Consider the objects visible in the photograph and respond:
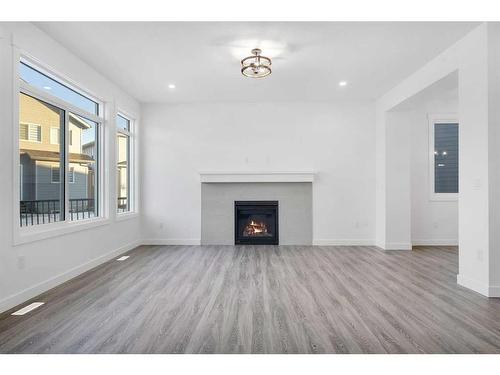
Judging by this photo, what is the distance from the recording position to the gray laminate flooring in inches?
82.0

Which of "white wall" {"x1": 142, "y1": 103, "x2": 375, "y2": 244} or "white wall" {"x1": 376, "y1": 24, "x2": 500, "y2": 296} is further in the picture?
"white wall" {"x1": 142, "y1": 103, "x2": 375, "y2": 244}

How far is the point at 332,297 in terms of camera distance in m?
3.03

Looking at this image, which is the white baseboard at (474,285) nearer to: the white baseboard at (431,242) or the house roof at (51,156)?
the white baseboard at (431,242)

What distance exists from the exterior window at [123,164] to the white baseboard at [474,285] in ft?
16.8

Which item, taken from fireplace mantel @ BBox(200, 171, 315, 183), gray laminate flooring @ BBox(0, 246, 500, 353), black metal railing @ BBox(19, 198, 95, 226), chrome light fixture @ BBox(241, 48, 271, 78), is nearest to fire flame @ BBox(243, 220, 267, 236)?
fireplace mantel @ BBox(200, 171, 315, 183)

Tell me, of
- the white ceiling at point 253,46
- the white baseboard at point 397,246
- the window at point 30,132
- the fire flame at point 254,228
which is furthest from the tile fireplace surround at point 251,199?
the window at point 30,132

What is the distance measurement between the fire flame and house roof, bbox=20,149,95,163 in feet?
10.3

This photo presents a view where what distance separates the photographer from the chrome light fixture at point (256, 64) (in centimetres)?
371

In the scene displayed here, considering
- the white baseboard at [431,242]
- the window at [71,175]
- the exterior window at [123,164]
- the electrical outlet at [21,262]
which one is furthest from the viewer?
the white baseboard at [431,242]

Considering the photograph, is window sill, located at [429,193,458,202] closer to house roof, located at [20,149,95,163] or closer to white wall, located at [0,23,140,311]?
white wall, located at [0,23,140,311]

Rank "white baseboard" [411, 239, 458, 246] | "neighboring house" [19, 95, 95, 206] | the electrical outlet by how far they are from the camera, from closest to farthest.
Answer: the electrical outlet
"neighboring house" [19, 95, 95, 206]
"white baseboard" [411, 239, 458, 246]

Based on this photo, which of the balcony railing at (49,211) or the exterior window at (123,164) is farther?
the exterior window at (123,164)
